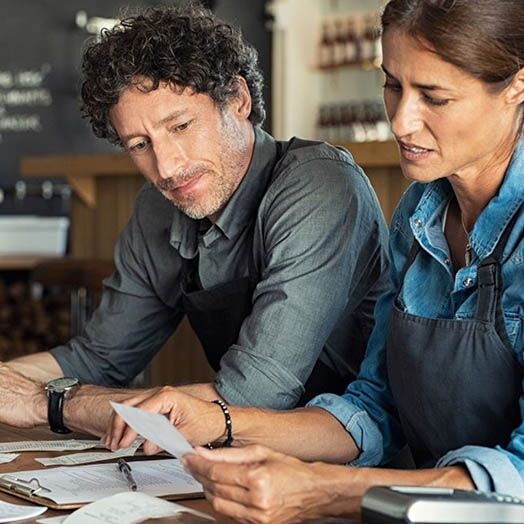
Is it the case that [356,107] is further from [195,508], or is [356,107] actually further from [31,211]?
[195,508]

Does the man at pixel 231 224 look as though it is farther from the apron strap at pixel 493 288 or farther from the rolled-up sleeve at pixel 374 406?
the apron strap at pixel 493 288

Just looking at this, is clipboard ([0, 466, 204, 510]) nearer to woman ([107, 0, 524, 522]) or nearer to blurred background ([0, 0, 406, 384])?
woman ([107, 0, 524, 522])

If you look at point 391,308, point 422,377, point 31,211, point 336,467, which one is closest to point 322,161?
point 391,308

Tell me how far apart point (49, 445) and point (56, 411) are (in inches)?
5.4

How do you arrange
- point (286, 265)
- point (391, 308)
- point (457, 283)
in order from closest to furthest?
1. point (457, 283)
2. point (391, 308)
3. point (286, 265)

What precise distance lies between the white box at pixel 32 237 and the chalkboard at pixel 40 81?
940mm

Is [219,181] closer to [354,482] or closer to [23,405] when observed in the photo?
[23,405]

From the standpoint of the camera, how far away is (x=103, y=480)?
5.74 feet

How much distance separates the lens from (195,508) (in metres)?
1.59

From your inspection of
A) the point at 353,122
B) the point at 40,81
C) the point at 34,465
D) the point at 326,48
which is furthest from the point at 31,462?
the point at 326,48

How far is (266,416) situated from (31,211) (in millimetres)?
5612

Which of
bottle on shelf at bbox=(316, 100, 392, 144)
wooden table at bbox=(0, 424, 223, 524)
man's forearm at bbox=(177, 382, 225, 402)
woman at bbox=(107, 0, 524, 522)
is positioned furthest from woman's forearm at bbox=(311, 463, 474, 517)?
bottle on shelf at bbox=(316, 100, 392, 144)

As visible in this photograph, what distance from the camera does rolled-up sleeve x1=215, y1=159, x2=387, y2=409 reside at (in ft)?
6.92

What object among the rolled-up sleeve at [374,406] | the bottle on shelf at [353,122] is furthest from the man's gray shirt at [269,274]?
the bottle on shelf at [353,122]
